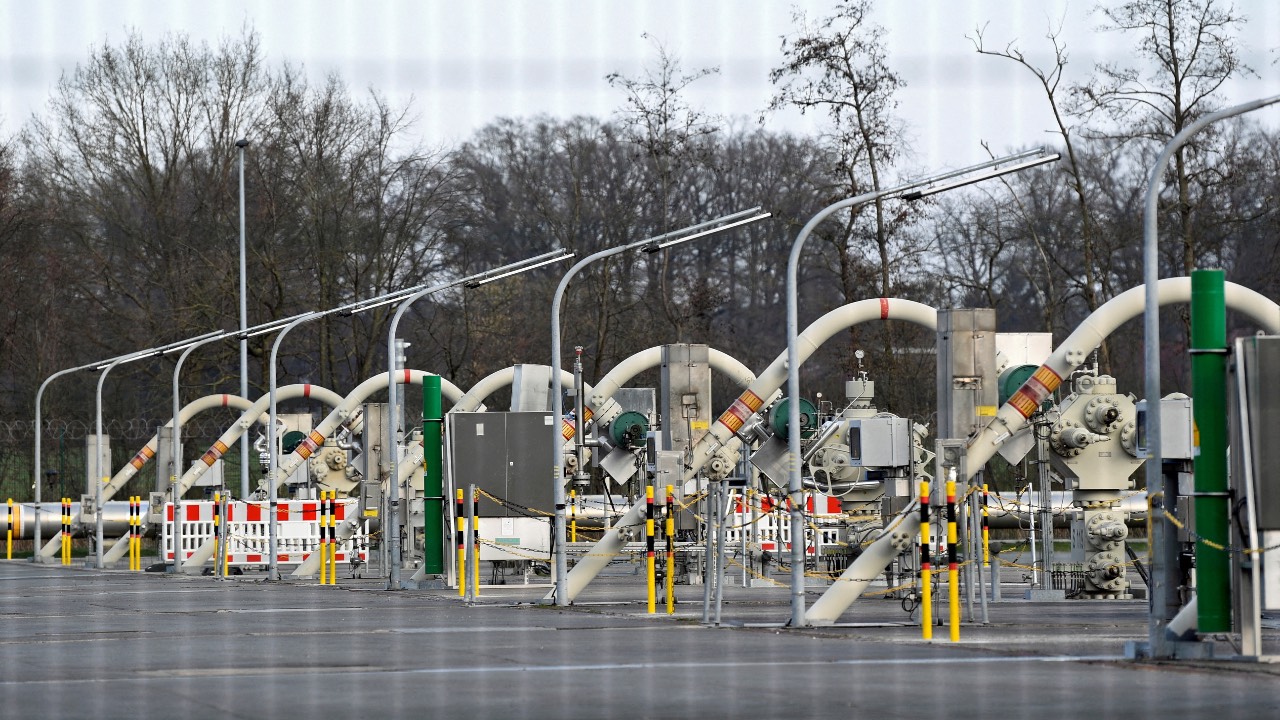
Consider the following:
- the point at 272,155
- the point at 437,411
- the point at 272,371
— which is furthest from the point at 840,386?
the point at 437,411

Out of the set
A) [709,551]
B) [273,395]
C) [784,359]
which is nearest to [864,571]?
[709,551]

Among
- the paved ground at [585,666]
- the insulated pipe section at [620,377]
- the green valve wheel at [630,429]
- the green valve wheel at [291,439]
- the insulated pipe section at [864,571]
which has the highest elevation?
the insulated pipe section at [620,377]

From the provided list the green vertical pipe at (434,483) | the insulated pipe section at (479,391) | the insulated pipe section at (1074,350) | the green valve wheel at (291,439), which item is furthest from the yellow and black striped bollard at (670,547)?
the green valve wheel at (291,439)

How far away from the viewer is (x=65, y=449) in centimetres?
5209

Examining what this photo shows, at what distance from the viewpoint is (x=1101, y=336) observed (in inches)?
870

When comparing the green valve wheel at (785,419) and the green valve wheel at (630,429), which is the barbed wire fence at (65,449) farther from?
the green valve wheel at (785,419)

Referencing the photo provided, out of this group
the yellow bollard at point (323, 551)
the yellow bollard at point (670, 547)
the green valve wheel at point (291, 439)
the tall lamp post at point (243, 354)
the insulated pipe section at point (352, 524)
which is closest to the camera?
the yellow bollard at point (670, 547)

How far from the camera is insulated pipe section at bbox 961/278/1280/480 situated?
20797mm

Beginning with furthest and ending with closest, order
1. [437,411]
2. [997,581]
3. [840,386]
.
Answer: [840,386], [437,411], [997,581]

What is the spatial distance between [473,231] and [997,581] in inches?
1398

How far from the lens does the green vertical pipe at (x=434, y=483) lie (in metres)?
29.2

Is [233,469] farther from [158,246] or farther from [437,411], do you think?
[437,411]

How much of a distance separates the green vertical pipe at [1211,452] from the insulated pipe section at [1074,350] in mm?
5209

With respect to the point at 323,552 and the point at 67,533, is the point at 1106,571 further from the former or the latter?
the point at 67,533
